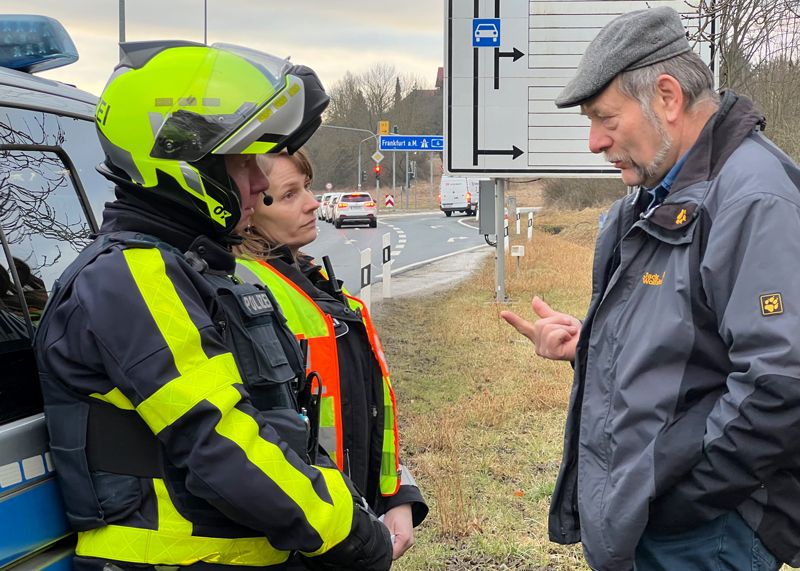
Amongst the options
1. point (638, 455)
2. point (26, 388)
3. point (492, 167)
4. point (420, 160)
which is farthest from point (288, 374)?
point (420, 160)

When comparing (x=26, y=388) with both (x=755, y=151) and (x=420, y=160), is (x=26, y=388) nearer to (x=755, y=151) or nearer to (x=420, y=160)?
(x=755, y=151)

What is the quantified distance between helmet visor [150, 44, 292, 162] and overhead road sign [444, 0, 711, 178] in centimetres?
928

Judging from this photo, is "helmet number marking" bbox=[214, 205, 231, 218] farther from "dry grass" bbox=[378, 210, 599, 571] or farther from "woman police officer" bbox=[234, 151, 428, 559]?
"dry grass" bbox=[378, 210, 599, 571]

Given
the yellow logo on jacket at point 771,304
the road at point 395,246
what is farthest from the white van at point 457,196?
the yellow logo on jacket at point 771,304

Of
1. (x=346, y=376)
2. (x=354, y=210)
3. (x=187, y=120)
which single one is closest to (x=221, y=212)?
(x=187, y=120)

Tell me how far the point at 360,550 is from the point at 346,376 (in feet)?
2.46

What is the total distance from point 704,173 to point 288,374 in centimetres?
112

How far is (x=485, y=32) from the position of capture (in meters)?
10.7

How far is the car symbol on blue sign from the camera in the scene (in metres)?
10.6

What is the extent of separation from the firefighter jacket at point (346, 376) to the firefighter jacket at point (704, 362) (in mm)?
638

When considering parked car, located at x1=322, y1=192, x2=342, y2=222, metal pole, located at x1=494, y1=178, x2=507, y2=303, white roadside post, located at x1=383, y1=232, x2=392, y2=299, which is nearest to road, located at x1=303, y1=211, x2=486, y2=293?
white roadside post, located at x1=383, y1=232, x2=392, y2=299

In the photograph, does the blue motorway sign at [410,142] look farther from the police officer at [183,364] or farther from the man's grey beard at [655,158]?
the police officer at [183,364]

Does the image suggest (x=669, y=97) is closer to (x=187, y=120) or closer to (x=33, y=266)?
(x=187, y=120)

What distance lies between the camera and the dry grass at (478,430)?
4.24m
